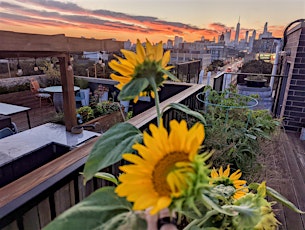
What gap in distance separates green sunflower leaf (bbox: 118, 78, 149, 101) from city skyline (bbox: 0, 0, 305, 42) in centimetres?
392

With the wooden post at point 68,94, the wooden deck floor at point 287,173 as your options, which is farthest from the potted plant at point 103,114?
the wooden deck floor at point 287,173

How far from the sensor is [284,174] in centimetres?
225

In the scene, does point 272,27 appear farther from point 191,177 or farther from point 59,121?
point 191,177

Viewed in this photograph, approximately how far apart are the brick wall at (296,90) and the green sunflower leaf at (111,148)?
3.58 m

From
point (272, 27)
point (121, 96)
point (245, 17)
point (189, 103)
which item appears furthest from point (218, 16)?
point (121, 96)

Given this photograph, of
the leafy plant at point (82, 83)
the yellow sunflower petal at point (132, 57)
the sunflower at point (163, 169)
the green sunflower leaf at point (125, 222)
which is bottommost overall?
the leafy plant at point (82, 83)

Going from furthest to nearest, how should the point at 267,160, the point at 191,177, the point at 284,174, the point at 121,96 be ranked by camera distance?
the point at 284,174 → the point at 267,160 → the point at 121,96 → the point at 191,177

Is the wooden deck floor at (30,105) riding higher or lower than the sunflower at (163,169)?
lower

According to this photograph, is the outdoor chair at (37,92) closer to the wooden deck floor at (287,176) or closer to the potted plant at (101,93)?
Answer: the potted plant at (101,93)

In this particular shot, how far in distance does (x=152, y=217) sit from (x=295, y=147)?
10.8 ft

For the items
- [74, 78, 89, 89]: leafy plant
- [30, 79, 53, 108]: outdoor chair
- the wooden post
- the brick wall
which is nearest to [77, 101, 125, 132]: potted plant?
the wooden post

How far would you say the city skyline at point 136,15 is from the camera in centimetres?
452

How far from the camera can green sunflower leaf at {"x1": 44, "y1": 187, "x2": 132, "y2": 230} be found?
370mm

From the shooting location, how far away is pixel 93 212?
1.30 ft
